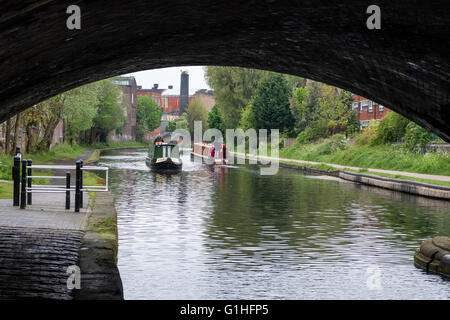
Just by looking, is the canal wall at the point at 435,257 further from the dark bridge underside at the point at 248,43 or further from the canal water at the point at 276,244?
the dark bridge underside at the point at 248,43

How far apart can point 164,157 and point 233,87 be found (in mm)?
39094

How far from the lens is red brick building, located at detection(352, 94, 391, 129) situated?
167 ft

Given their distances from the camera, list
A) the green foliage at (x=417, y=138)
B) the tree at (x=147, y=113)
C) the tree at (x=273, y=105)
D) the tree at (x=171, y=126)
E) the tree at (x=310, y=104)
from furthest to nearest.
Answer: the tree at (x=171, y=126), the tree at (x=147, y=113), the tree at (x=273, y=105), the tree at (x=310, y=104), the green foliage at (x=417, y=138)

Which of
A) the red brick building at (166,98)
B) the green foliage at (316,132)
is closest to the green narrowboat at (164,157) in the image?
the green foliage at (316,132)

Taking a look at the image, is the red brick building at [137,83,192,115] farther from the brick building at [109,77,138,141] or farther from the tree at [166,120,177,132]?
the brick building at [109,77,138,141]

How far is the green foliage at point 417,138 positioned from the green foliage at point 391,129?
288cm

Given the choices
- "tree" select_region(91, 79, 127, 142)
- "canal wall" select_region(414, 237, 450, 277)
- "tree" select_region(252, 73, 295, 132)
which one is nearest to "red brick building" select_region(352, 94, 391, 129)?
"tree" select_region(252, 73, 295, 132)

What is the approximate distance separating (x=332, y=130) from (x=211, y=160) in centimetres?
1075

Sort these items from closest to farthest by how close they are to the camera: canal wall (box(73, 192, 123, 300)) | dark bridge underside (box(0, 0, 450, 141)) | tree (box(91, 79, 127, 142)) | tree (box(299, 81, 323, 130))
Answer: dark bridge underside (box(0, 0, 450, 141)), canal wall (box(73, 192, 123, 300)), tree (box(299, 81, 323, 130)), tree (box(91, 79, 127, 142))

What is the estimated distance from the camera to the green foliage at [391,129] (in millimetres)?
39719

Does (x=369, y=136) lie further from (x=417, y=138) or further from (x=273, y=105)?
(x=273, y=105)

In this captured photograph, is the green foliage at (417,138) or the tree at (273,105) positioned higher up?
the tree at (273,105)

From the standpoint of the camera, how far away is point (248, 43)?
880 centimetres

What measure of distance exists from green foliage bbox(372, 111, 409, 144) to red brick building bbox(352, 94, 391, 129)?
9254 millimetres
